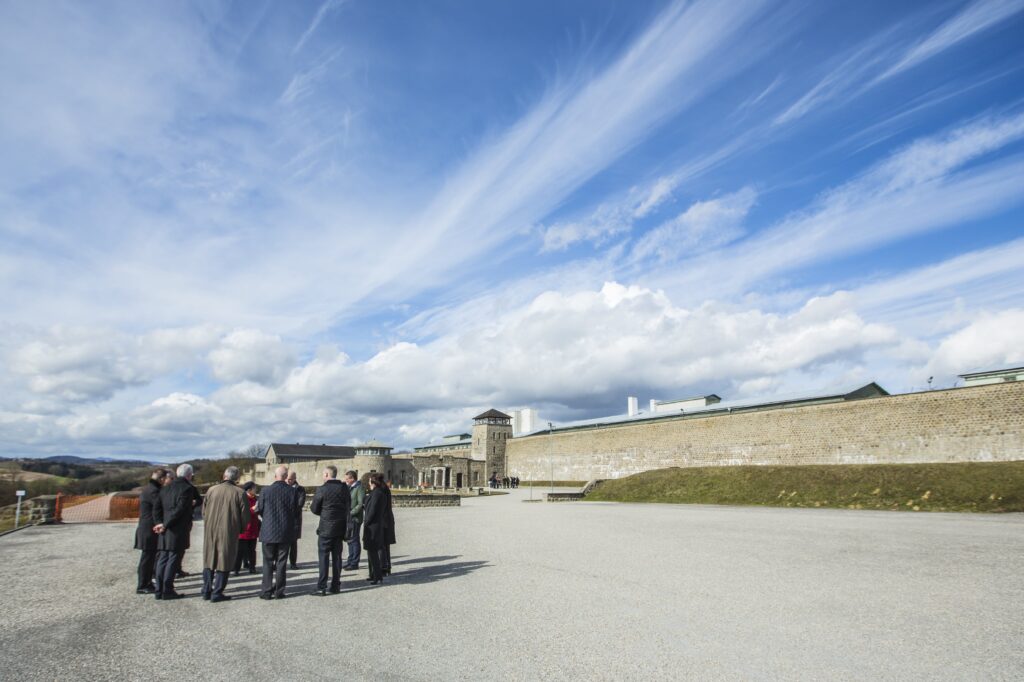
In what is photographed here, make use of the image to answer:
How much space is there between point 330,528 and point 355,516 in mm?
2183

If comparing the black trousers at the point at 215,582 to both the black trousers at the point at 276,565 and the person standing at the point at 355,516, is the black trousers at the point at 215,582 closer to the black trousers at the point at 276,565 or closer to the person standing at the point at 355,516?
the black trousers at the point at 276,565

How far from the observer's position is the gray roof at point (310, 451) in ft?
344

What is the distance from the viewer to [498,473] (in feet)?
261

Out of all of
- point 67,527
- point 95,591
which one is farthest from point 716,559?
point 67,527

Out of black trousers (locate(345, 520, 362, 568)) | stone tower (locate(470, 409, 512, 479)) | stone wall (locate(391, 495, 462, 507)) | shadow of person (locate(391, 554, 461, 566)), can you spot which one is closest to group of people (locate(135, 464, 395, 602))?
black trousers (locate(345, 520, 362, 568))

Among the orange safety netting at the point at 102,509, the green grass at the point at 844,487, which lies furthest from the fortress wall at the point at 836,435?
the orange safety netting at the point at 102,509

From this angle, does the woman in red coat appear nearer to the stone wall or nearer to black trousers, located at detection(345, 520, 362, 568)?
black trousers, located at detection(345, 520, 362, 568)

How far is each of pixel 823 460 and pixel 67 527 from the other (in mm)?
40405

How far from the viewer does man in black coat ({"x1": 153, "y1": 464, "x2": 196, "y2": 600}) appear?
8086 millimetres

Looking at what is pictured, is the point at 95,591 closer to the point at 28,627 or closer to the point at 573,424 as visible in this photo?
the point at 28,627

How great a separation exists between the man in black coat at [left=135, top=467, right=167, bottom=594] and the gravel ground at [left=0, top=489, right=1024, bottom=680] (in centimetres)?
32

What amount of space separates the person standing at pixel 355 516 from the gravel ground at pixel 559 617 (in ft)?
2.43

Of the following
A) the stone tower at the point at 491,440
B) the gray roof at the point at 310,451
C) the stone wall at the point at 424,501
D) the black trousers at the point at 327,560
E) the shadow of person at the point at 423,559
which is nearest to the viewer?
the black trousers at the point at 327,560

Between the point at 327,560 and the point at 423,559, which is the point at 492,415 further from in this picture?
the point at 327,560
